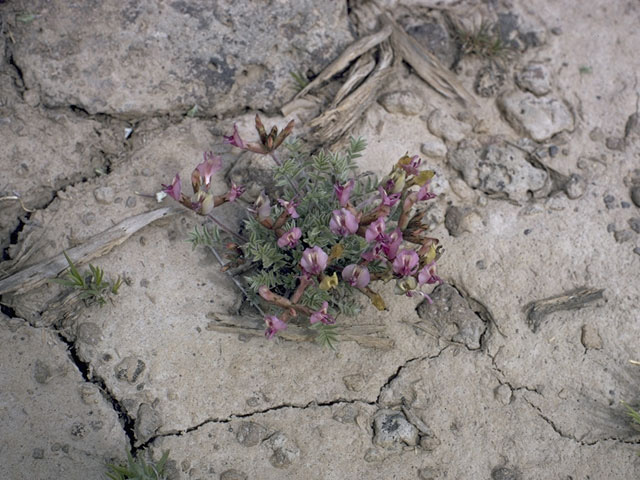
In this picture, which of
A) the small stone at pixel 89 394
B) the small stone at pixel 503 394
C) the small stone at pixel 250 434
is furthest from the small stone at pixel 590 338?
the small stone at pixel 89 394

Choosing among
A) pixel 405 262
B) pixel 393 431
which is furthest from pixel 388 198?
pixel 393 431

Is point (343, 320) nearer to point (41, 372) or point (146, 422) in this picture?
point (146, 422)

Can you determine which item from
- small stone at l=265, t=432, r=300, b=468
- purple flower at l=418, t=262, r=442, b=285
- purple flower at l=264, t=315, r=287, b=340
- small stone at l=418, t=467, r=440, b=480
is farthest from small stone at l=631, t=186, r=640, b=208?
small stone at l=265, t=432, r=300, b=468

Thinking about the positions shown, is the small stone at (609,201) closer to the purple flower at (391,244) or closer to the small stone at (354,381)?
the purple flower at (391,244)

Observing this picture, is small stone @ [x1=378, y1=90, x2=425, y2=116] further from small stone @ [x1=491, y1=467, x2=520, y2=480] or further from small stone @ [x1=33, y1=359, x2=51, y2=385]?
small stone @ [x1=33, y1=359, x2=51, y2=385]

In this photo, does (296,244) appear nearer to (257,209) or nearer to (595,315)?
(257,209)

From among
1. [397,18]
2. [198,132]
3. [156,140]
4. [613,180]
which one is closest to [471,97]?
[397,18]
